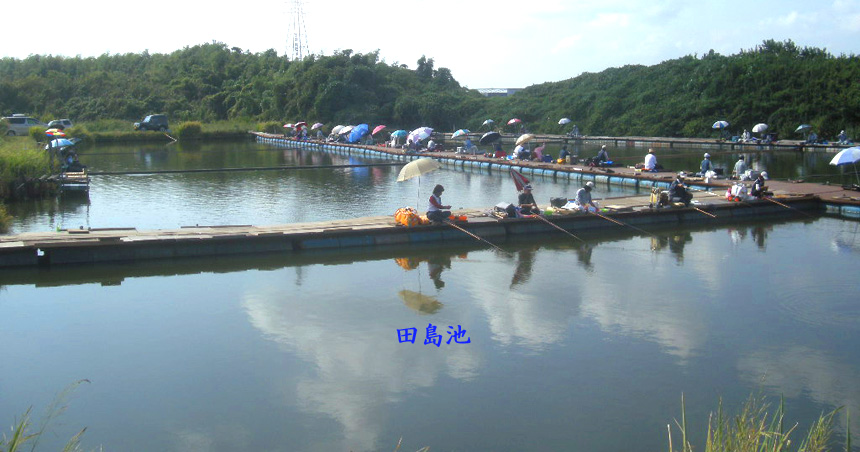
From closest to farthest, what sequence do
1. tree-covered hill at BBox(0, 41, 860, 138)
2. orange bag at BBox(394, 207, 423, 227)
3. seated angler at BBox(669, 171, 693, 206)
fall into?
orange bag at BBox(394, 207, 423, 227) < seated angler at BBox(669, 171, 693, 206) < tree-covered hill at BBox(0, 41, 860, 138)

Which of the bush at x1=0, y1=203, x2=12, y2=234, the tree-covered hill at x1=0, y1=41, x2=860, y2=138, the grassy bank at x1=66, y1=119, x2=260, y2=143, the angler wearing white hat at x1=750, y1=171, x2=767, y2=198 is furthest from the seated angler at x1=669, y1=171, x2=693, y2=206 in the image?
the grassy bank at x1=66, y1=119, x2=260, y2=143

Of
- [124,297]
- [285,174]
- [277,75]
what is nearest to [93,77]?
[277,75]

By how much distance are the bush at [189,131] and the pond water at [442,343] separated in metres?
41.4

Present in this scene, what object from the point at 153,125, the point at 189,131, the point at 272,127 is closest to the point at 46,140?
the point at 189,131

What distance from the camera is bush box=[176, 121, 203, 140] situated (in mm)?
53031

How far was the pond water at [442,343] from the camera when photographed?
7.82m

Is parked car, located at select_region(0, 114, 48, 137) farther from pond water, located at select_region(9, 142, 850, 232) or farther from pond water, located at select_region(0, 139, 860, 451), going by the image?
pond water, located at select_region(0, 139, 860, 451)

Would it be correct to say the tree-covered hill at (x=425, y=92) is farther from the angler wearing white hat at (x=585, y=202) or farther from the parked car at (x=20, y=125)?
the angler wearing white hat at (x=585, y=202)

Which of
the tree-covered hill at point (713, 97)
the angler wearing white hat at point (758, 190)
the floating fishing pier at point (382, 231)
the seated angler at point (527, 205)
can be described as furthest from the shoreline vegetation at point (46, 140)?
the tree-covered hill at point (713, 97)

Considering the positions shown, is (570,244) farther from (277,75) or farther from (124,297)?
(277,75)

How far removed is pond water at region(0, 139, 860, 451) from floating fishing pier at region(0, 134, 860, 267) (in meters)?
0.28

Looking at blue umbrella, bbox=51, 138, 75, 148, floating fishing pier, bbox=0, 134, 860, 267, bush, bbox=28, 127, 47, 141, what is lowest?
floating fishing pier, bbox=0, 134, 860, 267

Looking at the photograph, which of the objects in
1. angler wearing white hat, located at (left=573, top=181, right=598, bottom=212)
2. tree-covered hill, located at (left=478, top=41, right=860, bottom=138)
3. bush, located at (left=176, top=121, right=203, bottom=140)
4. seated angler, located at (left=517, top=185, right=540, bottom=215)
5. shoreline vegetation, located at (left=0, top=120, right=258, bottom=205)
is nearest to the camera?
seated angler, located at (left=517, top=185, right=540, bottom=215)

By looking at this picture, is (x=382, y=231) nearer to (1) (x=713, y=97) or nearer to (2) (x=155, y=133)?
(1) (x=713, y=97)
